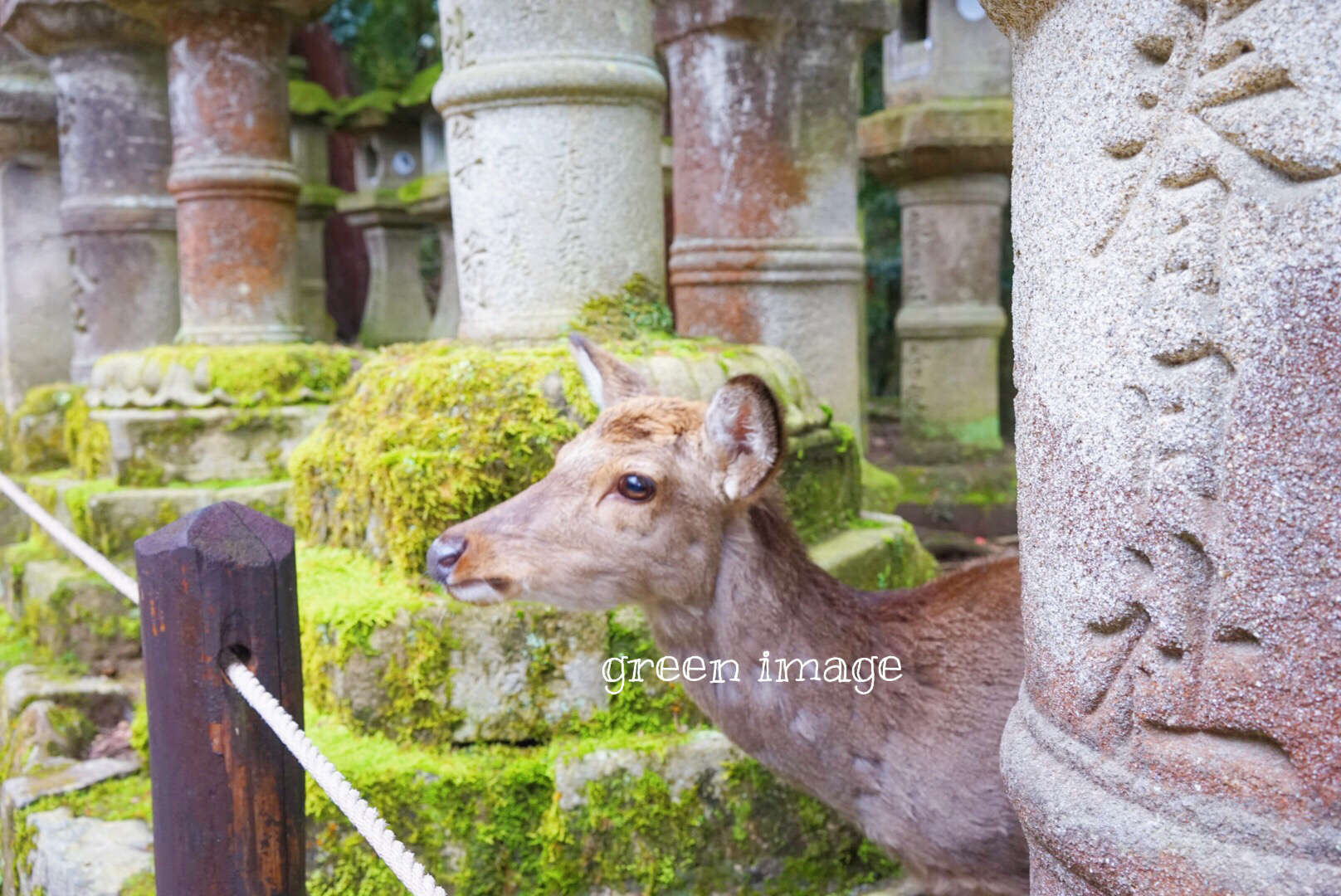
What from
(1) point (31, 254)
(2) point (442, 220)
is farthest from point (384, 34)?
(1) point (31, 254)

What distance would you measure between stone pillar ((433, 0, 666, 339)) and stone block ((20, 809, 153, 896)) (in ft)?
5.83

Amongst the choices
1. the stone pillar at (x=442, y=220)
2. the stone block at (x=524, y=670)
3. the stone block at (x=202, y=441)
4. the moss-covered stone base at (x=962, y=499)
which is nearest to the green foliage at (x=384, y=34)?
the stone pillar at (x=442, y=220)

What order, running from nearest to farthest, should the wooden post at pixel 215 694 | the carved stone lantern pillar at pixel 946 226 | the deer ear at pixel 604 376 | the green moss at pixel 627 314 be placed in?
the wooden post at pixel 215 694
the deer ear at pixel 604 376
the green moss at pixel 627 314
the carved stone lantern pillar at pixel 946 226

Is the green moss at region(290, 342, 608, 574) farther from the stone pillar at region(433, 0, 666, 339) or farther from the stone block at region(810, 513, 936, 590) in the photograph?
the stone block at region(810, 513, 936, 590)

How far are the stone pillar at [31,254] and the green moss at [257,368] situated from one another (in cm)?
245

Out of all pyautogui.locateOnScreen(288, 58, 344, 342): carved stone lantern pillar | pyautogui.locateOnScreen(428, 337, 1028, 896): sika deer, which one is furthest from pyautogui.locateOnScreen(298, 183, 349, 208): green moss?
pyautogui.locateOnScreen(428, 337, 1028, 896): sika deer

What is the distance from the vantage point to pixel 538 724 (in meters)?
3.19

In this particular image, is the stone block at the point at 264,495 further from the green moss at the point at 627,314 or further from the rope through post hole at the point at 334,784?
the rope through post hole at the point at 334,784

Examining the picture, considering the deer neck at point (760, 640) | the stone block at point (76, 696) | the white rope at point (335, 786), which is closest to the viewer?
the white rope at point (335, 786)

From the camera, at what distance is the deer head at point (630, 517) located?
2436 mm

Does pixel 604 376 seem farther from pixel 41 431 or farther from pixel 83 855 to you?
pixel 41 431

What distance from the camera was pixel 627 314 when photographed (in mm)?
3879

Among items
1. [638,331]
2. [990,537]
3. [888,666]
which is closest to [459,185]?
[638,331]

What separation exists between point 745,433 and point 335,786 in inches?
43.2
